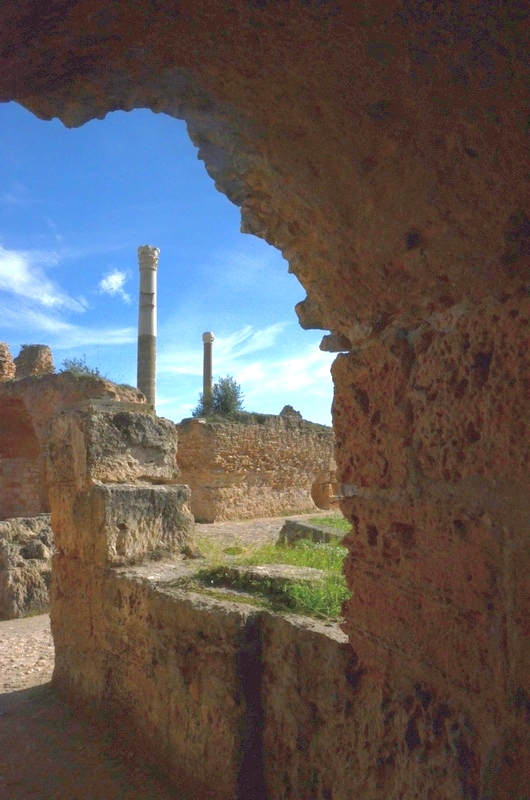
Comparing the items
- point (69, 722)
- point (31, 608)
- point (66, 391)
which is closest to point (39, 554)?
point (31, 608)

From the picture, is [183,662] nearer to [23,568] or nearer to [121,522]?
[121,522]

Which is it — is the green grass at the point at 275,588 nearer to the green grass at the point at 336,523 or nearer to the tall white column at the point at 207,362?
the green grass at the point at 336,523

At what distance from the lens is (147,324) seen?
68.9 ft

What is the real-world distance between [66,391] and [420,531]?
14.4m

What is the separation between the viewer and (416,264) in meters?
1.91

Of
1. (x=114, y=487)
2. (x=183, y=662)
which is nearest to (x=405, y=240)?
(x=183, y=662)

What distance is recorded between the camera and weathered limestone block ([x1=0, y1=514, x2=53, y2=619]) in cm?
700

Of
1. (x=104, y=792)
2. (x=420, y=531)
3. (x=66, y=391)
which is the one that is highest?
(x=66, y=391)

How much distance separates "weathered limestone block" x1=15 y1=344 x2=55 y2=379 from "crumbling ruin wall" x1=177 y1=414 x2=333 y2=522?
5.95 meters

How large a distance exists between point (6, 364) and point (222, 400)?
6.66 meters

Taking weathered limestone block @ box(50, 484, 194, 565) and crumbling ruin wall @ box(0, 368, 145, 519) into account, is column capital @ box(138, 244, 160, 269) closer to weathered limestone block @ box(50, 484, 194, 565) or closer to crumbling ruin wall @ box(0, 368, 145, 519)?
crumbling ruin wall @ box(0, 368, 145, 519)

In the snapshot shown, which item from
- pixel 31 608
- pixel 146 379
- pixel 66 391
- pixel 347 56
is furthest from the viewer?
pixel 146 379

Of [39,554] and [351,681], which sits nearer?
[351,681]

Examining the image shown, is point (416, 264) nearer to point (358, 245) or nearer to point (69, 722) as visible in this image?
point (358, 245)
